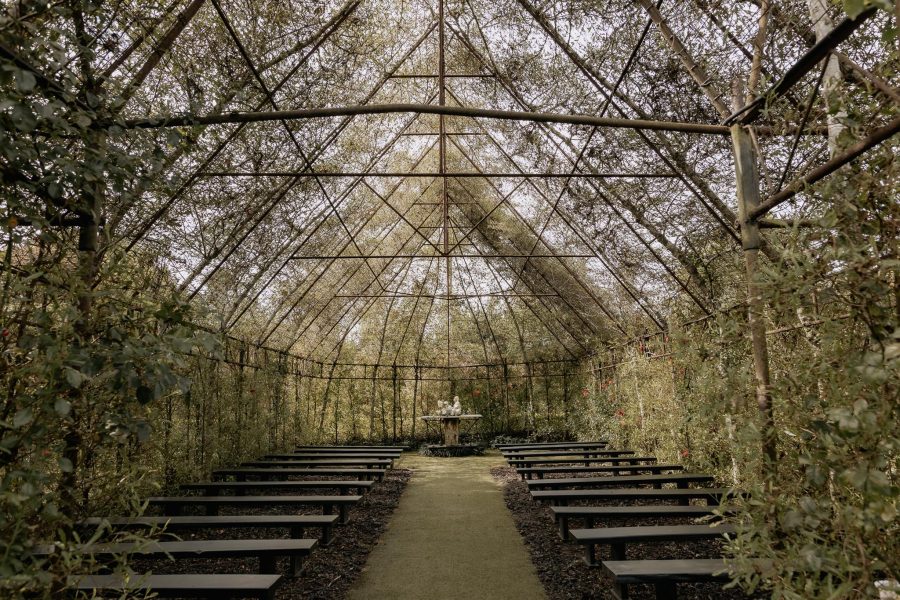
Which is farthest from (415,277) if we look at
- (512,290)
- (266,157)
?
(266,157)

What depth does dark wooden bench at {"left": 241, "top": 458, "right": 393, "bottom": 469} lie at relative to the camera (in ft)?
27.2

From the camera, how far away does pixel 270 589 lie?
10.0ft

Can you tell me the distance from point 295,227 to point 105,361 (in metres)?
6.05

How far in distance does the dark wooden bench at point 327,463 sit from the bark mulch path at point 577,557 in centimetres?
251

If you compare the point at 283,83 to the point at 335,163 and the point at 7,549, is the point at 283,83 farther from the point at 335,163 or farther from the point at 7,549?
the point at 7,549

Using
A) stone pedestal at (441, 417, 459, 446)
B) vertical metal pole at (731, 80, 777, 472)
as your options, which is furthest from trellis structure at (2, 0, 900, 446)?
stone pedestal at (441, 417, 459, 446)

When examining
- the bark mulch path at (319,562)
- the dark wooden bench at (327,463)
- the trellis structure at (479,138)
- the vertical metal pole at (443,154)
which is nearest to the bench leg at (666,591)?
the trellis structure at (479,138)

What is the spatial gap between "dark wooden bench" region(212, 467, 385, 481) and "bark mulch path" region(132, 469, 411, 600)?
48 centimetres

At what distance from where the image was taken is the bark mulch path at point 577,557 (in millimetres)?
4078

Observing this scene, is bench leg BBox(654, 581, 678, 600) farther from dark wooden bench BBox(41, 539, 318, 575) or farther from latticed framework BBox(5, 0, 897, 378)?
dark wooden bench BBox(41, 539, 318, 575)

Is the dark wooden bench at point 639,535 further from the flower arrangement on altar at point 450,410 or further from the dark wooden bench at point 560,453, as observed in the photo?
the flower arrangement on altar at point 450,410

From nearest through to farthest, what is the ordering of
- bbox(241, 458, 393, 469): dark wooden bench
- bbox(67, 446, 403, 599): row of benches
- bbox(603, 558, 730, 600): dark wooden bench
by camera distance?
1. bbox(67, 446, 403, 599): row of benches
2. bbox(603, 558, 730, 600): dark wooden bench
3. bbox(241, 458, 393, 469): dark wooden bench

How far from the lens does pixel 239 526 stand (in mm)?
4641

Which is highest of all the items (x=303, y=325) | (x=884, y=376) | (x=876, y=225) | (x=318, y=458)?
(x=303, y=325)
